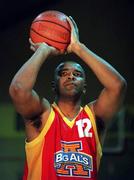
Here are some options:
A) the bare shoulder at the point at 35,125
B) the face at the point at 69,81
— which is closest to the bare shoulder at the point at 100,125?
the face at the point at 69,81

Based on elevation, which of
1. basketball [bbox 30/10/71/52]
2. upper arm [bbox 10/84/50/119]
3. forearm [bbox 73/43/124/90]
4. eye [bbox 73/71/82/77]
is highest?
basketball [bbox 30/10/71/52]

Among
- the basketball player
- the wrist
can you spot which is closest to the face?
the basketball player

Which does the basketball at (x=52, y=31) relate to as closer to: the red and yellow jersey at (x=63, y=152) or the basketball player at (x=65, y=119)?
the basketball player at (x=65, y=119)

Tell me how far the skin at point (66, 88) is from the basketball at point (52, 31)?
3 cm

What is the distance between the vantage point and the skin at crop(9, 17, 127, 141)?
2.14 m

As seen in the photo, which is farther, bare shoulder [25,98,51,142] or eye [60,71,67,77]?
eye [60,71,67,77]

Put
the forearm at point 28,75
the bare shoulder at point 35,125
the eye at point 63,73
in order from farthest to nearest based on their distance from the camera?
the eye at point 63,73 < the bare shoulder at point 35,125 < the forearm at point 28,75

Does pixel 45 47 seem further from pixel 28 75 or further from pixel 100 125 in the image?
pixel 100 125

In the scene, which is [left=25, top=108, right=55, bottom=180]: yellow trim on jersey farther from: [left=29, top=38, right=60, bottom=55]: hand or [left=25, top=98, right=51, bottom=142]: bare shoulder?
[left=29, top=38, right=60, bottom=55]: hand

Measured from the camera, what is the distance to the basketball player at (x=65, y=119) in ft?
7.11

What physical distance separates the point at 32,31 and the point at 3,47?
13.7ft

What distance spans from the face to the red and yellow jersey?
147 millimetres

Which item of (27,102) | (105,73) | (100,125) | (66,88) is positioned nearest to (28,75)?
(27,102)

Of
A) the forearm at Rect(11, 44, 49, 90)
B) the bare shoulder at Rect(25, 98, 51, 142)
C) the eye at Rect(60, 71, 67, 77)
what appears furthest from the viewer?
the eye at Rect(60, 71, 67, 77)
